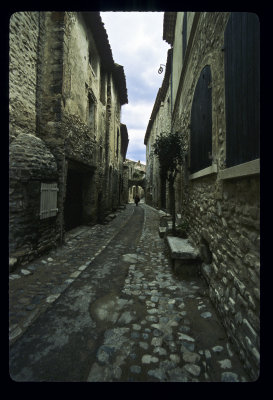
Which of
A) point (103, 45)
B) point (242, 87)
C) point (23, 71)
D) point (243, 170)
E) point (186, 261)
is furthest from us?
point (103, 45)

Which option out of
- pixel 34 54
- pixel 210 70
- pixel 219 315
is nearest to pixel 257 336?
pixel 219 315

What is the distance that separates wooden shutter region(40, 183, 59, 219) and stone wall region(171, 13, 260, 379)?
382 cm

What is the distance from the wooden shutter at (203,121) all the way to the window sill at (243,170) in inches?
42.0

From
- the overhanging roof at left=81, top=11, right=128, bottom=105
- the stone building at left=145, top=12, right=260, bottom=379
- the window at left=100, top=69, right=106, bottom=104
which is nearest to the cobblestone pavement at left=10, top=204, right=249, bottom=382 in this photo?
the stone building at left=145, top=12, right=260, bottom=379

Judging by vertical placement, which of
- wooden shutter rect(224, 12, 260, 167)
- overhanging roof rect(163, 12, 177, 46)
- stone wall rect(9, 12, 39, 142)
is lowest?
wooden shutter rect(224, 12, 260, 167)

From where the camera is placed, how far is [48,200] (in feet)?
16.2

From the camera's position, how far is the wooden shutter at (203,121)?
3490 millimetres

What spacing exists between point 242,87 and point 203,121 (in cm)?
187

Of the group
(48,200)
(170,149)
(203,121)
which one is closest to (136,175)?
(170,149)

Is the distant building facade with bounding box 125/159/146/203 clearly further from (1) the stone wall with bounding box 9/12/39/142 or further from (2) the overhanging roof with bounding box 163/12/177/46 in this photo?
(1) the stone wall with bounding box 9/12/39/142

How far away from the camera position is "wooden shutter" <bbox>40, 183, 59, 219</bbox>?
470 cm

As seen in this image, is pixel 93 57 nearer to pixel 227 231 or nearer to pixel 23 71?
pixel 23 71
